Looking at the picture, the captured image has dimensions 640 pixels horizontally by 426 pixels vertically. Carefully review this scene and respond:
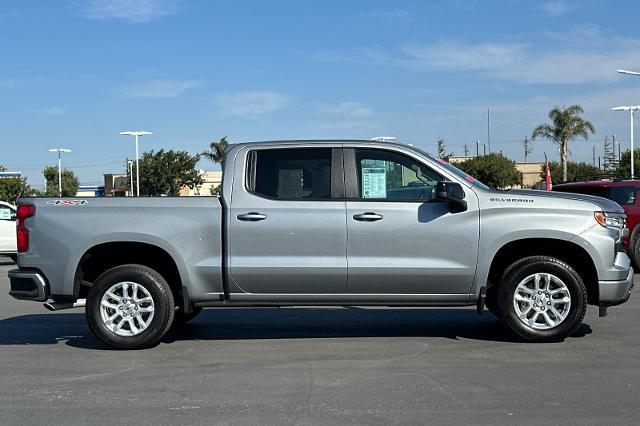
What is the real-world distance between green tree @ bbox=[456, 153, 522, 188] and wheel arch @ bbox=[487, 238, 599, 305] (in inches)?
2139

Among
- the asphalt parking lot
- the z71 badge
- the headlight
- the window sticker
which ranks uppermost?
the window sticker

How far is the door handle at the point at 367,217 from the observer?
7191mm

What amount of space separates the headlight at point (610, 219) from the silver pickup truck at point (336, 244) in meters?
0.01

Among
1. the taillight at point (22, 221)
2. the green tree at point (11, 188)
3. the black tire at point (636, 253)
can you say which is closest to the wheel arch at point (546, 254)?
the taillight at point (22, 221)

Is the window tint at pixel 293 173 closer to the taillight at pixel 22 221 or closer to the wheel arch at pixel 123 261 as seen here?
the wheel arch at pixel 123 261

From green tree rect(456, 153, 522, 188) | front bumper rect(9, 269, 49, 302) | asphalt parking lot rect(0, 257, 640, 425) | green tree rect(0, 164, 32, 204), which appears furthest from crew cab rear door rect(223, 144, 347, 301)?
green tree rect(456, 153, 522, 188)

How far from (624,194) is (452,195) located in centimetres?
861

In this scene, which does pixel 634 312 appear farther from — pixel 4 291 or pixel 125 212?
pixel 4 291

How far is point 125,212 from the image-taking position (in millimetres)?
7324

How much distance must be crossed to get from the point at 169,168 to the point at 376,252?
145 feet

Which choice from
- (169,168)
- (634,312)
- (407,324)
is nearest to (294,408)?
(407,324)

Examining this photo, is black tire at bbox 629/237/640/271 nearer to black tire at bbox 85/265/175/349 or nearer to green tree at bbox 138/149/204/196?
black tire at bbox 85/265/175/349

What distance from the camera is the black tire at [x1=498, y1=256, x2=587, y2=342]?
7.23m

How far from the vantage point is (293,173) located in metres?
7.49
